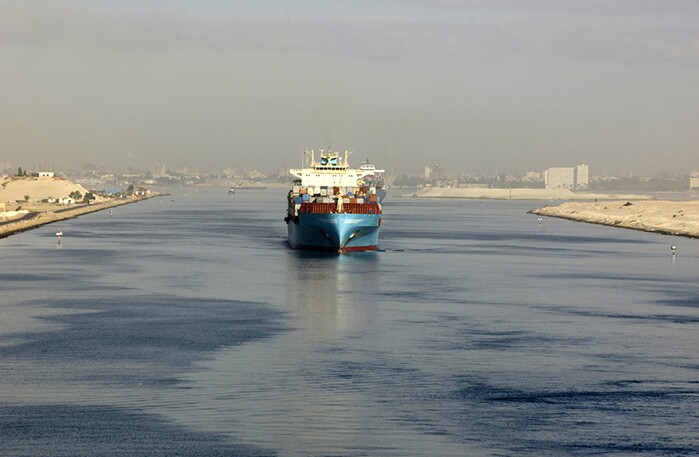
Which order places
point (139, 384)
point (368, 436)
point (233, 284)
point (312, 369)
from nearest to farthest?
1. point (368, 436)
2. point (139, 384)
3. point (312, 369)
4. point (233, 284)

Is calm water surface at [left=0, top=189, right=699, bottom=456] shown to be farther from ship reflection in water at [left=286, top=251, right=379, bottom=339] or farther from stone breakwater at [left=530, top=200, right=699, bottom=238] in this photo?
stone breakwater at [left=530, top=200, right=699, bottom=238]

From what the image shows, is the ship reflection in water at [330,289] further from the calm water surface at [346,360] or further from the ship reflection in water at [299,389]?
the calm water surface at [346,360]

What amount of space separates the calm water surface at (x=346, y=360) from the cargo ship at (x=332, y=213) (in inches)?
395

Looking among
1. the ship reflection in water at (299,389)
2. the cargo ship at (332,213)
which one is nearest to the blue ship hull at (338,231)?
the cargo ship at (332,213)

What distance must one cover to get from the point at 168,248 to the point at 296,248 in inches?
497

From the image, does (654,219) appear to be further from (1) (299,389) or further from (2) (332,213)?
(1) (299,389)

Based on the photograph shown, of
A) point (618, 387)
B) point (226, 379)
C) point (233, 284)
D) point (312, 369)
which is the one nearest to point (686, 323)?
point (618, 387)

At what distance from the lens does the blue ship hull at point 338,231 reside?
3718 inches

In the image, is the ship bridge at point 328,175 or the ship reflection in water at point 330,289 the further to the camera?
the ship bridge at point 328,175

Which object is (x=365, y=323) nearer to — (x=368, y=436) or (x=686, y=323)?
(x=686, y=323)

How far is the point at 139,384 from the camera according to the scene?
34531mm

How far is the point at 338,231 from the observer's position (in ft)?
310

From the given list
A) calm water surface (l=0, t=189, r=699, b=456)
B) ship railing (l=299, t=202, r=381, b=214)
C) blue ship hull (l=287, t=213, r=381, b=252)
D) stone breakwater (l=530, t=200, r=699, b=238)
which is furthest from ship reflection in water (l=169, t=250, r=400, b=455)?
stone breakwater (l=530, t=200, r=699, b=238)

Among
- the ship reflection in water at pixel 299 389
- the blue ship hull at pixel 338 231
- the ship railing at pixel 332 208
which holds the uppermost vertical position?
the ship railing at pixel 332 208
